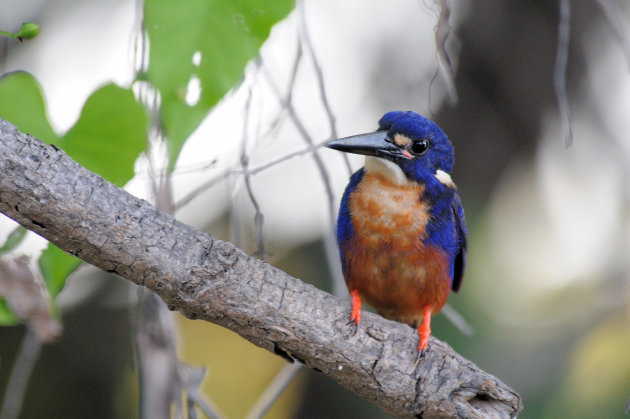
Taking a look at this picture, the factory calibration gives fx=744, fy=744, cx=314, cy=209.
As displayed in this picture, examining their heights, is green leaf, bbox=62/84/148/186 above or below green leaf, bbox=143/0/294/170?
below

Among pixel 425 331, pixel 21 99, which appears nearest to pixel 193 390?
pixel 425 331

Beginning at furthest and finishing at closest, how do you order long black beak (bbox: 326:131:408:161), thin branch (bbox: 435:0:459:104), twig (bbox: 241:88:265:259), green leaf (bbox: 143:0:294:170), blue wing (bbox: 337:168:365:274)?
blue wing (bbox: 337:168:365:274), long black beak (bbox: 326:131:408:161), twig (bbox: 241:88:265:259), thin branch (bbox: 435:0:459:104), green leaf (bbox: 143:0:294:170)

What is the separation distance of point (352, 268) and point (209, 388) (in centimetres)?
252

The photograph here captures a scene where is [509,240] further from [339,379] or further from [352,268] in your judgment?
[339,379]

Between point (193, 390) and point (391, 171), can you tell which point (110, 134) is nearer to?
point (193, 390)

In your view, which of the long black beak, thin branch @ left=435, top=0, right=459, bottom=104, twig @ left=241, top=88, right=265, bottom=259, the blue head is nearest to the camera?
thin branch @ left=435, top=0, right=459, bottom=104

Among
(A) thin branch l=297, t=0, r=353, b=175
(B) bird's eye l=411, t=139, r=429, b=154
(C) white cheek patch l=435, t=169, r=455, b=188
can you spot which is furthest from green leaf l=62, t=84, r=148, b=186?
(C) white cheek patch l=435, t=169, r=455, b=188

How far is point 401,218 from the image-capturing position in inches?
113

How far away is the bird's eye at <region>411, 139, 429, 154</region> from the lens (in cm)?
293

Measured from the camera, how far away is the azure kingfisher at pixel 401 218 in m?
2.89

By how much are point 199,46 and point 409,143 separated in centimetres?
121

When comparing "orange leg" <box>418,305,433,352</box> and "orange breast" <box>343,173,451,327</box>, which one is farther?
"orange breast" <box>343,173,451,327</box>

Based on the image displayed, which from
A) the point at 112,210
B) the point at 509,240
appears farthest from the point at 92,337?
the point at 112,210

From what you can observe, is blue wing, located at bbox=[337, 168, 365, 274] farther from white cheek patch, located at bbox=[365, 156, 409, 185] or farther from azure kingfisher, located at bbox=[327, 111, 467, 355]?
white cheek patch, located at bbox=[365, 156, 409, 185]
